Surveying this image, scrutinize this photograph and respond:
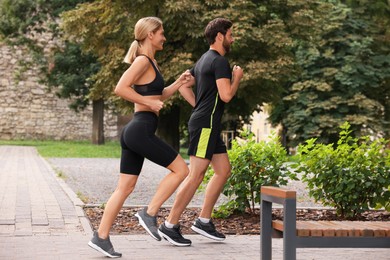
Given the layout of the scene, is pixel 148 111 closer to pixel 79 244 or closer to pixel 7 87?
pixel 79 244

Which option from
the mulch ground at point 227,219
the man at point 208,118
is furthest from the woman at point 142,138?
the mulch ground at point 227,219

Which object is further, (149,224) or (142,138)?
(149,224)

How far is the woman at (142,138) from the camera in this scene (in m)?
8.07

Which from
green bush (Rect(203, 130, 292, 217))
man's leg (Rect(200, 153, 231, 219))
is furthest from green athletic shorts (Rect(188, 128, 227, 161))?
green bush (Rect(203, 130, 292, 217))

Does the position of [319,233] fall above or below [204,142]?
below

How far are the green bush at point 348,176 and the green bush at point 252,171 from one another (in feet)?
0.83

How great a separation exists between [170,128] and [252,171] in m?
23.8

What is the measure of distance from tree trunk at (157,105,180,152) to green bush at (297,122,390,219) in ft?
77.1

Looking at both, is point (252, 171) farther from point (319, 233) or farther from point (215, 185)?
point (319, 233)

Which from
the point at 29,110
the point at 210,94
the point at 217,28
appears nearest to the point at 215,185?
the point at 210,94

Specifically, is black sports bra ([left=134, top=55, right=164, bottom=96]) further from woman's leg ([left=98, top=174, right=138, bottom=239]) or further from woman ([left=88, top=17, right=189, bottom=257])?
woman's leg ([left=98, top=174, right=138, bottom=239])

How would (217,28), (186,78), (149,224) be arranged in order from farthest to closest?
(217,28), (186,78), (149,224)

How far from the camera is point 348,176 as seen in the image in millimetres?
10609

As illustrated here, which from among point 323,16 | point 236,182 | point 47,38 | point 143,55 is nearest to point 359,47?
point 323,16
